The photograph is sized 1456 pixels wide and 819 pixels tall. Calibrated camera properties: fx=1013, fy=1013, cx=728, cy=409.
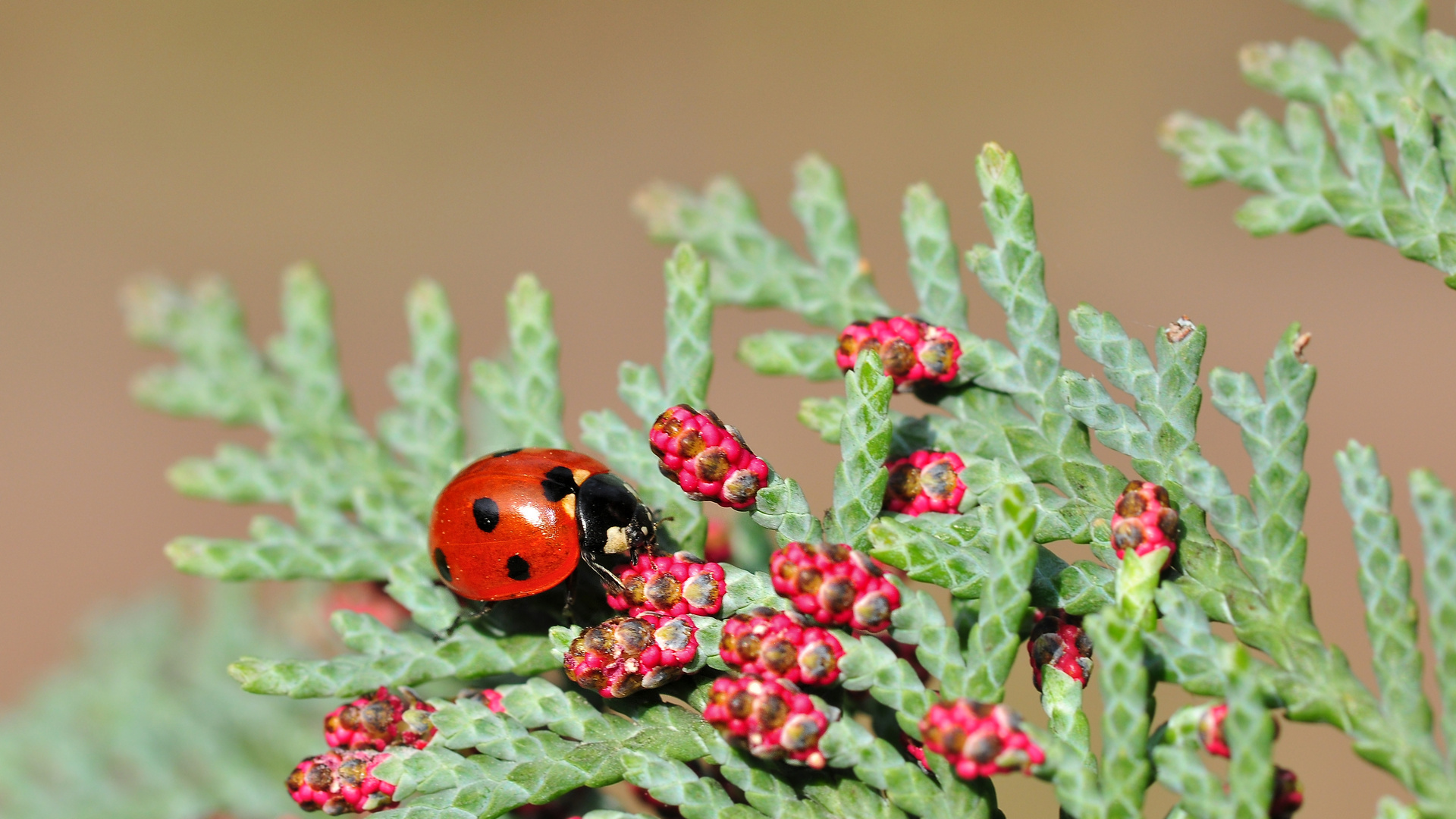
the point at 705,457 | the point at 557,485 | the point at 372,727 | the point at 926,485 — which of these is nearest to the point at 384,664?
the point at 372,727

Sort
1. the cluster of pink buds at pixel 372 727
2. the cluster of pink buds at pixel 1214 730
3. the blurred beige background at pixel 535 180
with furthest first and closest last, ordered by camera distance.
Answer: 1. the blurred beige background at pixel 535 180
2. the cluster of pink buds at pixel 372 727
3. the cluster of pink buds at pixel 1214 730

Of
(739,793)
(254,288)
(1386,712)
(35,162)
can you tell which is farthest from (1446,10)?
(35,162)

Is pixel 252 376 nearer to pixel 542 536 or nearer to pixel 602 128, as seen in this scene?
pixel 542 536

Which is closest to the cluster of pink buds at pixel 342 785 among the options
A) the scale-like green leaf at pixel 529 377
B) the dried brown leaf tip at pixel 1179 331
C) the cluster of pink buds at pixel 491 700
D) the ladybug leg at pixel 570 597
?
the cluster of pink buds at pixel 491 700

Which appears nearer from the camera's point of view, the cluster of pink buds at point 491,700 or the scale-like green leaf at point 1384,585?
the scale-like green leaf at point 1384,585

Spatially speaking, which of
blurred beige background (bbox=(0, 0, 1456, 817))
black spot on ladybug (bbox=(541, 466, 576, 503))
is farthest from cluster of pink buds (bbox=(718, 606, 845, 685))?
blurred beige background (bbox=(0, 0, 1456, 817))

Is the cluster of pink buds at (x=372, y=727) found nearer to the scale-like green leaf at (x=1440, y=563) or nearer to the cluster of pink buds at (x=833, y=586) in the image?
the cluster of pink buds at (x=833, y=586)

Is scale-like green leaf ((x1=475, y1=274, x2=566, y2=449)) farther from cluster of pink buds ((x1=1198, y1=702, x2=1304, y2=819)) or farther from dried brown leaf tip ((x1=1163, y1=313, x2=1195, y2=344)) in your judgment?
cluster of pink buds ((x1=1198, y1=702, x2=1304, y2=819))
